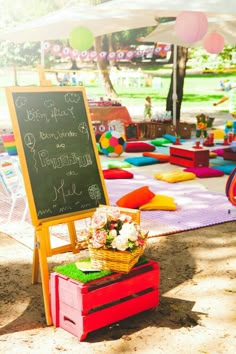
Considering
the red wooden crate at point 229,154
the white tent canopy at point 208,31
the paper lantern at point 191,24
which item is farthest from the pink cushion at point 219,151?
the white tent canopy at point 208,31

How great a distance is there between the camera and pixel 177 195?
7.64 metres

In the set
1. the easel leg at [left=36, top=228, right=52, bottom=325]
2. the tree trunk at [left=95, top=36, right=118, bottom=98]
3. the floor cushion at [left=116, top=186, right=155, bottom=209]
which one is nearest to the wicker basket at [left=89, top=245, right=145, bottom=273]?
the easel leg at [left=36, top=228, right=52, bottom=325]

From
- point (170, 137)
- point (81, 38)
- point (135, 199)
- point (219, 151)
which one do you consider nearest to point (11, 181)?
point (135, 199)

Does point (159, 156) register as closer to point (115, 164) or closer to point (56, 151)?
point (115, 164)

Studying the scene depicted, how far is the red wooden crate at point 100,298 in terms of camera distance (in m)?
3.59

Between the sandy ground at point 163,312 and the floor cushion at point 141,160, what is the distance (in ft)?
14.4

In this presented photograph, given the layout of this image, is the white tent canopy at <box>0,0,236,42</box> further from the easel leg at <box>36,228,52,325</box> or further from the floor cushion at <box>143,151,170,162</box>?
the easel leg at <box>36,228,52,325</box>

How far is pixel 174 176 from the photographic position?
8562 millimetres

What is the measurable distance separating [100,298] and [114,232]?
45cm

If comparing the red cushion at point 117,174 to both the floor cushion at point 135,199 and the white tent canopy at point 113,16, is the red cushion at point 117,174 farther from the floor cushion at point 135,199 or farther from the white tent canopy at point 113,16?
the white tent canopy at point 113,16

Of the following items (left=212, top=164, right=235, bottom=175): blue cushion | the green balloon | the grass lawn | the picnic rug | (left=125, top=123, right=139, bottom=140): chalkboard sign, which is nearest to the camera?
the picnic rug

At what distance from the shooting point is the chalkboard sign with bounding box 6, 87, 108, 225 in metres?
4.14

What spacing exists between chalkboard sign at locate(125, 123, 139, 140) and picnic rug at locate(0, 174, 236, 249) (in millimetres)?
4565

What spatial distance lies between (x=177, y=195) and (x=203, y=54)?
27.2 metres
